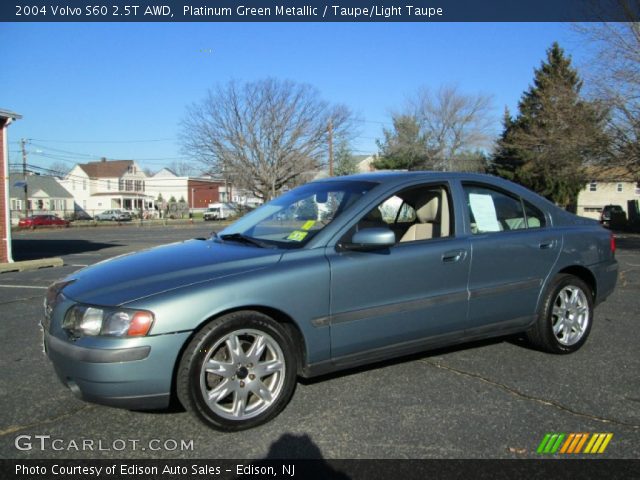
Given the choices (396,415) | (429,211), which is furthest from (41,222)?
(396,415)

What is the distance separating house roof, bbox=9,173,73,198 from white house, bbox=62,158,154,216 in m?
2.84

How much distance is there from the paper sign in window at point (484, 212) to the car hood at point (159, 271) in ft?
5.57

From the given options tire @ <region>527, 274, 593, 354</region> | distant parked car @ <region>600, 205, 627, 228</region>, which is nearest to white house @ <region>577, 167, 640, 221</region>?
distant parked car @ <region>600, 205, 627, 228</region>

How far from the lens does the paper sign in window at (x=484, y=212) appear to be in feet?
13.1

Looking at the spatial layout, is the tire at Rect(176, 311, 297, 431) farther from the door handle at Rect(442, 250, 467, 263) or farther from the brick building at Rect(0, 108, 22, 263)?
the brick building at Rect(0, 108, 22, 263)

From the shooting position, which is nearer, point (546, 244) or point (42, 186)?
point (546, 244)

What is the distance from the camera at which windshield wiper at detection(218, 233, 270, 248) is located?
11.6 ft

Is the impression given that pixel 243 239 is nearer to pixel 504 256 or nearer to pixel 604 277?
pixel 504 256

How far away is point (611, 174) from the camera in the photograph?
24531 mm

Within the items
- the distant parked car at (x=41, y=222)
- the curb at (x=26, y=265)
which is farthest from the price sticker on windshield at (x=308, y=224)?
the distant parked car at (x=41, y=222)

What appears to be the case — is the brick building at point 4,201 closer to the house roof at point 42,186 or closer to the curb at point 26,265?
the curb at point 26,265

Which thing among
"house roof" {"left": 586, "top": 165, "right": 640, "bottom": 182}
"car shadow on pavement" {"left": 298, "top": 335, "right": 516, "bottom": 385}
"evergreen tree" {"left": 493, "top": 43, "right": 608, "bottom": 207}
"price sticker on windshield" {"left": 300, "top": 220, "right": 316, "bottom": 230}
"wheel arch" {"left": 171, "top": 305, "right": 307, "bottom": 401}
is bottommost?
"car shadow on pavement" {"left": 298, "top": 335, "right": 516, "bottom": 385}

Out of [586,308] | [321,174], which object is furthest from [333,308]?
[321,174]

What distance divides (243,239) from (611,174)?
1010 inches
